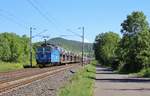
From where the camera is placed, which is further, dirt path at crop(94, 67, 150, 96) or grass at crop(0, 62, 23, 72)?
grass at crop(0, 62, 23, 72)

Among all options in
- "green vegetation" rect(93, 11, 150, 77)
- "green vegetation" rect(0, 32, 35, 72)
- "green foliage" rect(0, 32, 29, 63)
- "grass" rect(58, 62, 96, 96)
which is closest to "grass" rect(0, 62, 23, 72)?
"green vegetation" rect(93, 11, 150, 77)

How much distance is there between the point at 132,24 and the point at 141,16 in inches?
93.0

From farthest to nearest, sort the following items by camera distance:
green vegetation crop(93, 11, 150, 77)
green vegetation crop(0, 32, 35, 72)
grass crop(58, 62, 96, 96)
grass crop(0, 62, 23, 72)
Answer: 1. green vegetation crop(0, 32, 35, 72)
2. green vegetation crop(93, 11, 150, 77)
3. grass crop(0, 62, 23, 72)
4. grass crop(58, 62, 96, 96)

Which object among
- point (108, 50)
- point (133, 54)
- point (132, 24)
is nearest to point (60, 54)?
point (132, 24)

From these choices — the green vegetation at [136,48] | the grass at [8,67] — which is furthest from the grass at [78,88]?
the grass at [8,67]

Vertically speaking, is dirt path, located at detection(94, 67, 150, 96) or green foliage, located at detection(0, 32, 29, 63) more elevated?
green foliage, located at detection(0, 32, 29, 63)

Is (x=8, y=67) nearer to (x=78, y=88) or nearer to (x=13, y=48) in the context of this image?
(x=78, y=88)

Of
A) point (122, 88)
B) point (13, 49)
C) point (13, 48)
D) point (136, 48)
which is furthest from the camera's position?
point (13, 48)

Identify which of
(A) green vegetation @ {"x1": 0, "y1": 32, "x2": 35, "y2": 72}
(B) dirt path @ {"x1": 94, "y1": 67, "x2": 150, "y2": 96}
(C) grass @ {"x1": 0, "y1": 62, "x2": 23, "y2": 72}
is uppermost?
(A) green vegetation @ {"x1": 0, "y1": 32, "x2": 35, "y2": 72}

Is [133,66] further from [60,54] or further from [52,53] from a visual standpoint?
[60,54]

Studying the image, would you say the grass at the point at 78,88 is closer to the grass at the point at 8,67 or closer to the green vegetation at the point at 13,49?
the grass at the point at 8,67

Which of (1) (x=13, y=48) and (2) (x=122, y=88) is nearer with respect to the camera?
(2) (x=122, y=88)

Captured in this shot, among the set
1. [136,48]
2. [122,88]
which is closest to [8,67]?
[136,48]

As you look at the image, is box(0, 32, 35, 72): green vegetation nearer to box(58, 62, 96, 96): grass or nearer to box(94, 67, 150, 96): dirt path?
box(94, 67, 150, 96): dirt path
